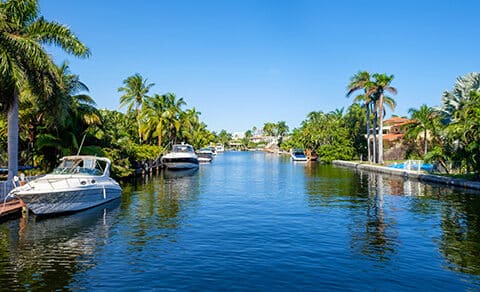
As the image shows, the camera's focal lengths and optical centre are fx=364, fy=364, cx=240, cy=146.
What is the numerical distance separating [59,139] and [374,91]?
44469mm

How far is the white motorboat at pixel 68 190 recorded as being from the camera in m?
17.3

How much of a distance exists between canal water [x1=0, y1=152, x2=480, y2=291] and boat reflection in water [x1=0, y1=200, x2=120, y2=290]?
0.03 metres

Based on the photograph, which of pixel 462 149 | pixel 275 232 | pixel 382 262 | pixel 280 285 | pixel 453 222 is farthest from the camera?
pixel 462 149

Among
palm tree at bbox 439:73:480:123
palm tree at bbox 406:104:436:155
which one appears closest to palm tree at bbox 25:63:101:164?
palm tree at bbox 439:73:480:123

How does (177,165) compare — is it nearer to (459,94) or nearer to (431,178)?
(431,178)

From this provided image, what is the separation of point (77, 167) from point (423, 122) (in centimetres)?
4602

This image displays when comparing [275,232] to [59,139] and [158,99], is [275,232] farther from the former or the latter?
[158,99]

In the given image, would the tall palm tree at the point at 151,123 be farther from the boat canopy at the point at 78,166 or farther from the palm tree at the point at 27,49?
the palm tree at the point at 27,49

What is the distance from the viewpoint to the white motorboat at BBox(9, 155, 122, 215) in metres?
17.3

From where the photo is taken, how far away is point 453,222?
1734 cm

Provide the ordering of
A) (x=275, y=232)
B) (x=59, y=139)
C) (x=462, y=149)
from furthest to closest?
(x=462, y=149) → (x=59, y=139) → (x=275, y=232)

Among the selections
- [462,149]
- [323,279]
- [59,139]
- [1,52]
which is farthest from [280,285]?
[462,149]

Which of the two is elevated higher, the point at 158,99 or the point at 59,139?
the point at 158,99

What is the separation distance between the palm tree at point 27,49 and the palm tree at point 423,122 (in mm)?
44802
